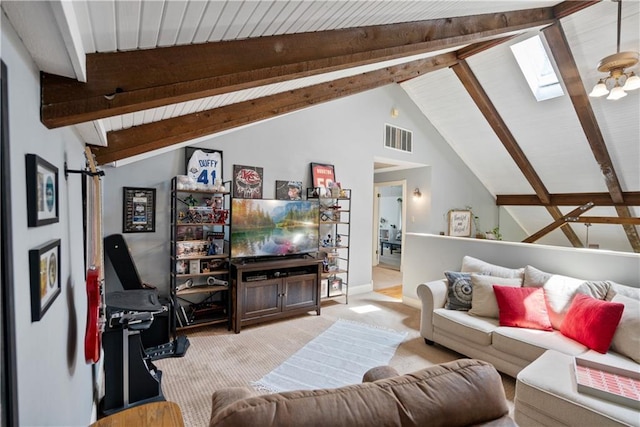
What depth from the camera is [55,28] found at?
0.81m

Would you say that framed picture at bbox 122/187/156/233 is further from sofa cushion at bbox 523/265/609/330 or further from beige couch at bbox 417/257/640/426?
sofa cushion at bbox 523/265/609/330

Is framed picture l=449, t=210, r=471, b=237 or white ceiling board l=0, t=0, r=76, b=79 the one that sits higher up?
white ceiling board l=0, t=0, r=76, b=79

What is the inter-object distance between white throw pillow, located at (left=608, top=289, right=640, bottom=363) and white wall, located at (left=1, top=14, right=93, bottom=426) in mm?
3394

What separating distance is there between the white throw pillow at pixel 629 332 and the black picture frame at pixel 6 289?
339 centimetres

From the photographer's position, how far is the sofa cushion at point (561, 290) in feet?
8.54

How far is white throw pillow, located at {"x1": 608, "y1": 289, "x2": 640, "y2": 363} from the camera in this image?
2217 millimetres

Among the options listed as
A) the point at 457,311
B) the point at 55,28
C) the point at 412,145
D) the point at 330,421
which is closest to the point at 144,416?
the point at 330,421

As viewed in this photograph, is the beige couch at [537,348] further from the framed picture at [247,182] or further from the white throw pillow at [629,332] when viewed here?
the framed picture at [247,182]

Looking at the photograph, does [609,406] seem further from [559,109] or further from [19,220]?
[559,109]

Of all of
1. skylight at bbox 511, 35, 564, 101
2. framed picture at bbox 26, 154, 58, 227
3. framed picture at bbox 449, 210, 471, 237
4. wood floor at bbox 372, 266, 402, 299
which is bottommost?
wood floor at bbox 372, 266, 402, 299

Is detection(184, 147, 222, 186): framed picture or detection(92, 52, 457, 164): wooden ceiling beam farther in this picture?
detection(184, 147, 222, 186): framed picture

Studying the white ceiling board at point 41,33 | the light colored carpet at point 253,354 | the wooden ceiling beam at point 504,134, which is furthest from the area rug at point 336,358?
the wooden ceiling beam at point 504,134

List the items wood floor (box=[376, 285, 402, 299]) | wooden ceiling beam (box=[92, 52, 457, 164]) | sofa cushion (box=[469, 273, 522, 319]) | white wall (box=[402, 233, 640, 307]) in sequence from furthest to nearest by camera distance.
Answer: wood floor (box=[376, 285, 402, 299])
sofa cushion (box=[469, 273, 522, 319])
white wall (box=[402, 233, 640, 307])
wooden ceiling beam (box=[92, 52, 457, 164])

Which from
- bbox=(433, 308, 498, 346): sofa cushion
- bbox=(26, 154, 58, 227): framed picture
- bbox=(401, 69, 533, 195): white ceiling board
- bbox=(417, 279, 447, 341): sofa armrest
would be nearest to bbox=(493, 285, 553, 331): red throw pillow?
bbox=(433, 308, 498, 346): sofa cushion
